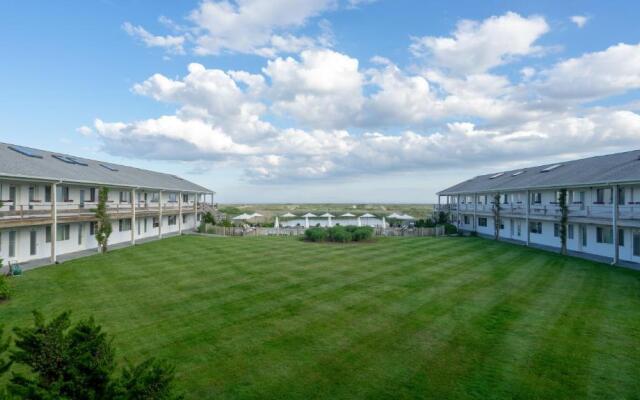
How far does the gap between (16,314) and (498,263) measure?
25773 mm

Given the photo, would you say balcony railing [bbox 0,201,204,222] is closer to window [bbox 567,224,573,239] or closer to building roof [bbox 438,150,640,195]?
building roof [bbox 438,150,640,195]

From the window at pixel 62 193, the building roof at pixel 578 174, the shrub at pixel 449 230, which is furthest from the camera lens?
the shrub at pixel 449 230

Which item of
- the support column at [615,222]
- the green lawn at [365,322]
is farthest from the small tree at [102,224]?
the support column at [615,222]

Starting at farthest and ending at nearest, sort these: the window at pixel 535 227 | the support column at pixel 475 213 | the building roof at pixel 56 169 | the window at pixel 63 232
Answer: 1. the support column at pixel 475 213
2. the window at pixel 535 227
3. the window at pixel 63 232
4. the building roof at pixel 56 169

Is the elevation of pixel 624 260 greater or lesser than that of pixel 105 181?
lesser

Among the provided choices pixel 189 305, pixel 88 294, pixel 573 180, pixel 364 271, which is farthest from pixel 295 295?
pixel 573 180

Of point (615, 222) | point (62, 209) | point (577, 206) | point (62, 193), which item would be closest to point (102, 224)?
point (62, 209)

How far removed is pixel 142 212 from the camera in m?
37.4

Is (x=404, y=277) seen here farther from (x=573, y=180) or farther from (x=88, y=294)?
(x=573, y=180)

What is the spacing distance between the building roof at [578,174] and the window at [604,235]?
3879mm

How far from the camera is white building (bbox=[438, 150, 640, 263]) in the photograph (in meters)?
25.5

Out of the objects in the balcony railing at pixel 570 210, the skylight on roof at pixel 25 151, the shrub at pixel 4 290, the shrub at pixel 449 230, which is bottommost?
the shrub at pixel 4 290

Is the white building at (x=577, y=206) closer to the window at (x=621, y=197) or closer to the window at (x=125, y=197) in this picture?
the window at (x=621, y=197)

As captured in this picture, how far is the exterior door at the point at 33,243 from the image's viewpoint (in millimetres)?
25500
